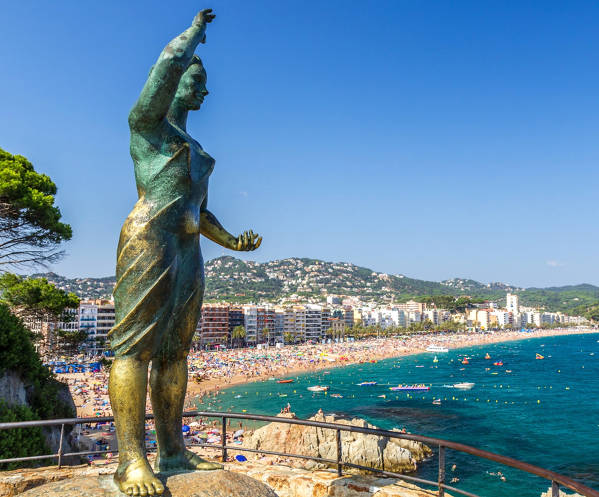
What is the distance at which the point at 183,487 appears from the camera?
9.22ft

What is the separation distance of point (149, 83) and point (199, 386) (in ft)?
144

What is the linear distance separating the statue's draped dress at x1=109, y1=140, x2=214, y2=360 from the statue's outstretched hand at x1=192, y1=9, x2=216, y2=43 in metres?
0.71

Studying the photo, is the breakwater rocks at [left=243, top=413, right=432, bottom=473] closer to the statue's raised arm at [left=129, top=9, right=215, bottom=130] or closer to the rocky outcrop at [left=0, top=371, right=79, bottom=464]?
the rocky outcrop at [left=0, top=371, right=79, bottom=464]

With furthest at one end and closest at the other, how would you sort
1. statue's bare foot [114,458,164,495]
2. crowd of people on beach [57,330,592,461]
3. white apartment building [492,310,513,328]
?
white apartment building [492,310,513,328] → crowd of people on beach [57,330,592,461] → statue's bare foot [114,458,164,495]

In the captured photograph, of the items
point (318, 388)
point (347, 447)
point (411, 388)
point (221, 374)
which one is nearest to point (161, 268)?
point (347, 447)

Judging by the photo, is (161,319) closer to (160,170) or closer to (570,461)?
(160,170)

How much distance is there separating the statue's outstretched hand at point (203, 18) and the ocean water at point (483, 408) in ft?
59.8

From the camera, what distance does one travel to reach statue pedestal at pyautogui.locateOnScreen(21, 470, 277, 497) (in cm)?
274

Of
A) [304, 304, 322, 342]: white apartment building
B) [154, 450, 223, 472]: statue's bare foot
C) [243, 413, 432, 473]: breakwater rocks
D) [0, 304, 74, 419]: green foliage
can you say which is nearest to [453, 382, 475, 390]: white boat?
[243, 413, 432, 473]: breakwater rocks

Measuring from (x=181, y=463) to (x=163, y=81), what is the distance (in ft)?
8.32

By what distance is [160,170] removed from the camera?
312 centimetres

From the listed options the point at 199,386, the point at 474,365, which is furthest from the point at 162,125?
the point at 474,365

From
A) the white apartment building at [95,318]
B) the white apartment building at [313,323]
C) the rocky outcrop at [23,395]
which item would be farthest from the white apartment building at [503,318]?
the rocky outcrop at [23,395]

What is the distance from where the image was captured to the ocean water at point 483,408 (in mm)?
19430
